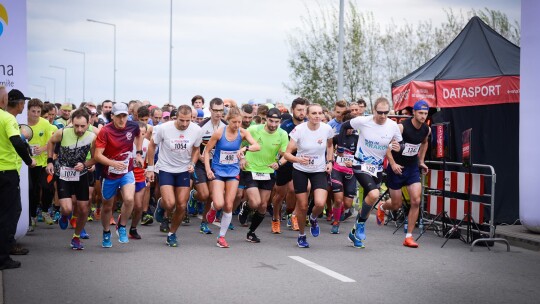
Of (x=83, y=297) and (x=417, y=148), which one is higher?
(x=417, y=148)

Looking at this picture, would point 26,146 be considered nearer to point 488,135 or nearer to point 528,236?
point 528,236

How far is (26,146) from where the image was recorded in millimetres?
9547

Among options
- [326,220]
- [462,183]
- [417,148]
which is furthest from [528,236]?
[326,220]

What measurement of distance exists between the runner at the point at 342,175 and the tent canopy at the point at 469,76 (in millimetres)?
2712

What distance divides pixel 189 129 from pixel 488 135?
6904 millimetres

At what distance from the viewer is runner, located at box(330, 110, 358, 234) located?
14367mm

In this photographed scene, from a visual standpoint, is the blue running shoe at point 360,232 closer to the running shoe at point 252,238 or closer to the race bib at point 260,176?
the running shoe at point 252,238

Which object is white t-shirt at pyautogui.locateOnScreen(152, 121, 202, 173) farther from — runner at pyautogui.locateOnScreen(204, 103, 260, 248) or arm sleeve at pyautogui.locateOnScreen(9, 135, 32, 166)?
arm sleeve at pyautogui.locateOnScreen(9, 135, 32, 166)

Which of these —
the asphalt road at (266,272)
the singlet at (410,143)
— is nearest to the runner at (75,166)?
the asphalt road at (266,272)

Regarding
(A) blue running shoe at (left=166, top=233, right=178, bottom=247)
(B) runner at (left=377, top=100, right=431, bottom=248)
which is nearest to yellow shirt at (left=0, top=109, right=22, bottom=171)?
(A) blue running shoe at (left=166, top=233, right=178, bottom=247)

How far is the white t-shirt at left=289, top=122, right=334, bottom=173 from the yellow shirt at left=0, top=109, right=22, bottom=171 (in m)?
4.23

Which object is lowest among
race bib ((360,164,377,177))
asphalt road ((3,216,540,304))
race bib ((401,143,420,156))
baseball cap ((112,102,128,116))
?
asphalt road ((3,216,540,304))

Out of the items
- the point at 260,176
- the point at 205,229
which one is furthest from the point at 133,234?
the point at 260,176

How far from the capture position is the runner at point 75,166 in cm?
1162
